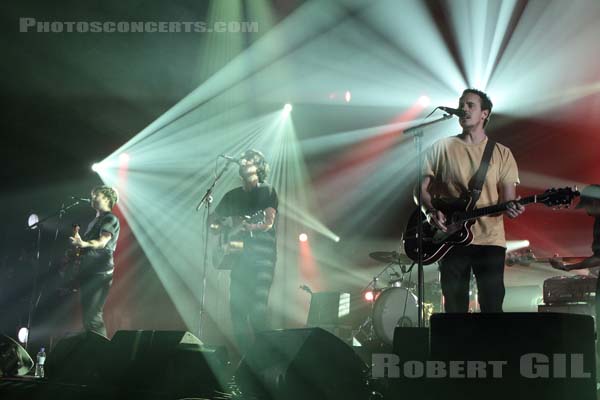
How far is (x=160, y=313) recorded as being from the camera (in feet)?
27.0

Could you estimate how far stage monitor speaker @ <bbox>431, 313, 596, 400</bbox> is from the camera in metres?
2.17

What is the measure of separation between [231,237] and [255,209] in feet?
1.00

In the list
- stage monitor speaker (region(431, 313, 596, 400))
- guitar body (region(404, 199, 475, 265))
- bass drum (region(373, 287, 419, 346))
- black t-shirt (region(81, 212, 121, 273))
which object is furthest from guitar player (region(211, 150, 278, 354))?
bass drum (region(373, 287, 419, 346))

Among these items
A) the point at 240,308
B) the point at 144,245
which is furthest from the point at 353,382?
the point at 144,245

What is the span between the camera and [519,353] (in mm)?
2217

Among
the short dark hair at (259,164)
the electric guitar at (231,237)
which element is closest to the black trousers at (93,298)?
the electric guitar at (231,237)

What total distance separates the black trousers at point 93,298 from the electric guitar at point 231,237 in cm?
121

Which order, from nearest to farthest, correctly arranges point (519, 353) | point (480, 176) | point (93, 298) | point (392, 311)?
1. point (519, 353)
2. point (480, 176)
3. point (93, 298)
4. point (392, 311)

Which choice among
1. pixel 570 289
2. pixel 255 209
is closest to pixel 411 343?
pixel 255 209

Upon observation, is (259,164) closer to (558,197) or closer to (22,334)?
(558,197)

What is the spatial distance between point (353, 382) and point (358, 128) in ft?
26.7

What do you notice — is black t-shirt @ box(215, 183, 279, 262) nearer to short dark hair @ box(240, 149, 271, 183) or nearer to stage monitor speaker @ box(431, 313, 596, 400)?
short dark hair @ box(240, 149, 271, 183)

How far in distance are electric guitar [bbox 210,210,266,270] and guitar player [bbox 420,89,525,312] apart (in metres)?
1.42

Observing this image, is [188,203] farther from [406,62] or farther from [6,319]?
[406,62]
